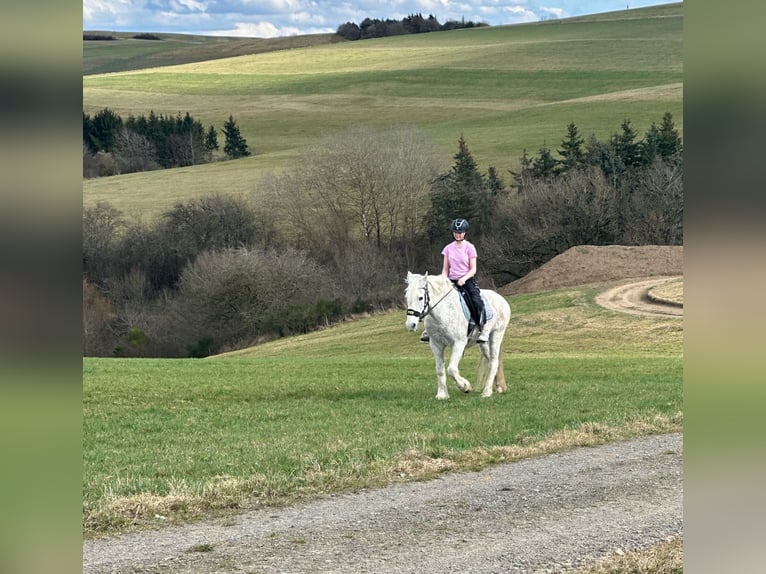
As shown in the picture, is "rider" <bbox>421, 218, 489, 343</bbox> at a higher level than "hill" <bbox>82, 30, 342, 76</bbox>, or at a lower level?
lower

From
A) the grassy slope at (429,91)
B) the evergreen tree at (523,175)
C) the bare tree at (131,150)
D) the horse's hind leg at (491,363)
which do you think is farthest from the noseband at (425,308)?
the bare tree at (131,150)

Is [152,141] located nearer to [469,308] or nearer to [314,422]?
[469,308]

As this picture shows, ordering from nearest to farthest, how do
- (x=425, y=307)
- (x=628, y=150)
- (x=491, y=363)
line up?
1. (x=425, y=307)
2. (x=491, y=363)
3. (x=628, y=150)

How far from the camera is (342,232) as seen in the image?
80.2m

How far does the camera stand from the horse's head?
18016mm

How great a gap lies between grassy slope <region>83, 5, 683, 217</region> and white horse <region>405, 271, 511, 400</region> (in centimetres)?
7094

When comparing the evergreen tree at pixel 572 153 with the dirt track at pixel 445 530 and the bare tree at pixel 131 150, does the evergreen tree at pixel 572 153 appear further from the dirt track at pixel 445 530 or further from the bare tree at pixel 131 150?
the dirt track at pixel 445 530

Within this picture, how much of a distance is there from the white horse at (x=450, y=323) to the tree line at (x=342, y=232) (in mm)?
38200

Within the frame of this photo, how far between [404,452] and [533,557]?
4.50 metres

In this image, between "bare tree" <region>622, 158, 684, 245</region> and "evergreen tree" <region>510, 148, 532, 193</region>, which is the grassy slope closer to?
"evergreen tree" <region>510, 148, 532, 193</region>

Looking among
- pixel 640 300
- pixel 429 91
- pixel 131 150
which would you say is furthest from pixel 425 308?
pixel 429 91

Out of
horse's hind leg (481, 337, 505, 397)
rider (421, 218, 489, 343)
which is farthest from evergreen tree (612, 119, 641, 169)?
rider (421, 218, 489, 343)

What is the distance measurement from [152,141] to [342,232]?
47.9 m
